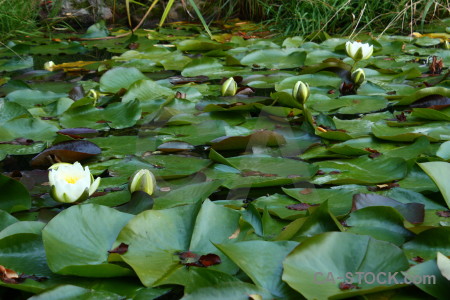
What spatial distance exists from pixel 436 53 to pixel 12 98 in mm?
2119

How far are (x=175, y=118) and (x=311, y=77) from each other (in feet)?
2.56

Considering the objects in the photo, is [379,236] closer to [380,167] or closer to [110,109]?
[380,167]

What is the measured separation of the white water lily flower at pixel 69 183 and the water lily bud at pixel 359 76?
1356mm

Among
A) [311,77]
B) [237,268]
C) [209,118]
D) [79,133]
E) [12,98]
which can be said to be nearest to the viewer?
[237,268]

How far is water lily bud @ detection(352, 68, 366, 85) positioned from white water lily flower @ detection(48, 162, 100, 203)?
1356 mm

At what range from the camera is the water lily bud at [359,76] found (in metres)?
2.20

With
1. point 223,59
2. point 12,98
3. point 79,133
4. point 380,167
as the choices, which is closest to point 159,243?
point 380,167

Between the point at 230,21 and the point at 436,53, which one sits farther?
the point at 230,21

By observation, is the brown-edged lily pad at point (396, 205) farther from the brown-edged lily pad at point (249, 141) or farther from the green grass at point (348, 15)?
the green grass at point (348, 15)

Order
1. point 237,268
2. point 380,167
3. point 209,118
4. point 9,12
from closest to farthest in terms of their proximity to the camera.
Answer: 1. point 237,268
2. point 380,167
3. point 209,118
4. point 9,12

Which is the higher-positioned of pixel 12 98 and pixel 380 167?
pixel 380 167

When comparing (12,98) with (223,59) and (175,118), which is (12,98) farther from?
(223,59)

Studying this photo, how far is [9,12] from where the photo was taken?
3.71m

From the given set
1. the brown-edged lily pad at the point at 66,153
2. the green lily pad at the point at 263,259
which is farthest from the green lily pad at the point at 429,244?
the brown-edged lily pad at the point at 66,153
